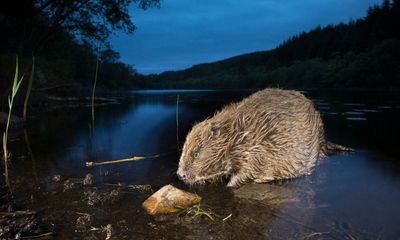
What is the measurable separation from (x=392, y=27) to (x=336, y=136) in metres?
83.7

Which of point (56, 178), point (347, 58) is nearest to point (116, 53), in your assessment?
point (347, 58)

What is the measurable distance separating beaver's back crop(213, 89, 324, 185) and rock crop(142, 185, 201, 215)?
1.15 metres

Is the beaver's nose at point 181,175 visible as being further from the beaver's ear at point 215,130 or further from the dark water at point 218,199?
the beaver's ear at point 215,130

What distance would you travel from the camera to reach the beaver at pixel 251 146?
5207 millimetres

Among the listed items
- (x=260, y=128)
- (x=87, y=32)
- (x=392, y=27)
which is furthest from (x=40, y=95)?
(x=392, y=27)

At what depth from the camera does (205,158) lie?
518 cm

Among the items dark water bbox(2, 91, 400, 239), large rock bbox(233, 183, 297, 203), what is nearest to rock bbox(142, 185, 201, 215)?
dark water bbox(2, 91, 400, 239)

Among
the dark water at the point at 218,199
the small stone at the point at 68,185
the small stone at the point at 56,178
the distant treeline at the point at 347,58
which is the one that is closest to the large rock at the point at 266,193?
the dark water at the point at 218,199

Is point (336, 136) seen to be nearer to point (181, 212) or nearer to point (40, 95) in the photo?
point (181, 212)

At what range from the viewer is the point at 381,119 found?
43.0ft

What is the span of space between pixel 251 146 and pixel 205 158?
710 millimetres

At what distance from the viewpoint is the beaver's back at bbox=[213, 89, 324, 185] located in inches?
209

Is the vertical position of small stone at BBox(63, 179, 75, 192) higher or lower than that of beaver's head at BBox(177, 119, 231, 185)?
lower

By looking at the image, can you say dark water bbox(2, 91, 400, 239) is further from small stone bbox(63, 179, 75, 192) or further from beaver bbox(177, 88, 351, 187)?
beaver bbox(177, 88, 351, 187)
